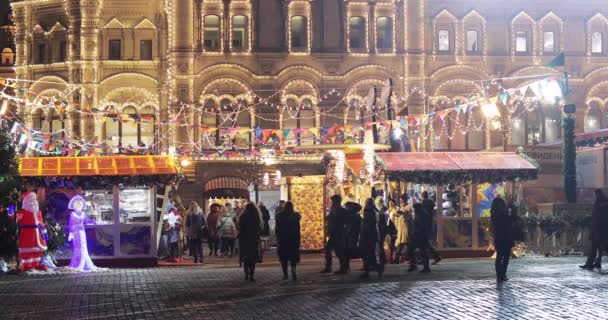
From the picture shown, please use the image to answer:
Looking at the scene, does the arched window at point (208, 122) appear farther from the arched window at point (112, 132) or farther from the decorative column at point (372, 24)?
the decorative column at point (372, 24)

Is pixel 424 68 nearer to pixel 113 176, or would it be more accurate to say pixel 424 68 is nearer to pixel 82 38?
pixel 82 38

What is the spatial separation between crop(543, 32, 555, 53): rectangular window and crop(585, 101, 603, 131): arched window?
3.23 meters

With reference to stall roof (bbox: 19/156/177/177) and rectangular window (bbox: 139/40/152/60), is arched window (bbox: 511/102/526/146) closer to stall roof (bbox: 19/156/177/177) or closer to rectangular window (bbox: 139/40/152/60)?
rectangular window (bbox: 139/40/152/60)

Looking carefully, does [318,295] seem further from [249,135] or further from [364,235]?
[249,135]

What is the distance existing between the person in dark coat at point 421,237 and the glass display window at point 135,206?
7.86m

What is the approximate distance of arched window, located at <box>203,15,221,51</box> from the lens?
144 ft

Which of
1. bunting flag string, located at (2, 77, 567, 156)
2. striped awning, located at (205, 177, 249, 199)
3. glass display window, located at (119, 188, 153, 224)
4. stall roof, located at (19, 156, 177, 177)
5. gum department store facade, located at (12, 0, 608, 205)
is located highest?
gum department store facade, located at (12, 0, 608, 205)

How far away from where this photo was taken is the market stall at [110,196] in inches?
973

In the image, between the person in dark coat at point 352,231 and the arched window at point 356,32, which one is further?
the arched window at point 356,32

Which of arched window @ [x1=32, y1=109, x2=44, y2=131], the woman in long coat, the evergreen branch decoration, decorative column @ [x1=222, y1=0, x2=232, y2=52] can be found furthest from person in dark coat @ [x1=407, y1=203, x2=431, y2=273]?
arched window @ [x1=32, y1=109, x2=44, y2=131]

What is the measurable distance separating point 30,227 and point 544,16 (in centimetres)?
3096

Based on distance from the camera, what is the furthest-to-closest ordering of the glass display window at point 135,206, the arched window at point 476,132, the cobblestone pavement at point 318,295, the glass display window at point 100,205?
1. the arched window at point 476,132
2. the glass display window at point 135,206
3. the glass display window at point 100,205
4. the cobblestone pavement at point 318,295

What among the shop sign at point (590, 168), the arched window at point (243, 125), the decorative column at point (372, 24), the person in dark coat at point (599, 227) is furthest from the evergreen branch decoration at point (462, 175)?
the decorative column at point (372, 24)

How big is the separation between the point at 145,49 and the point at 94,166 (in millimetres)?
21690
